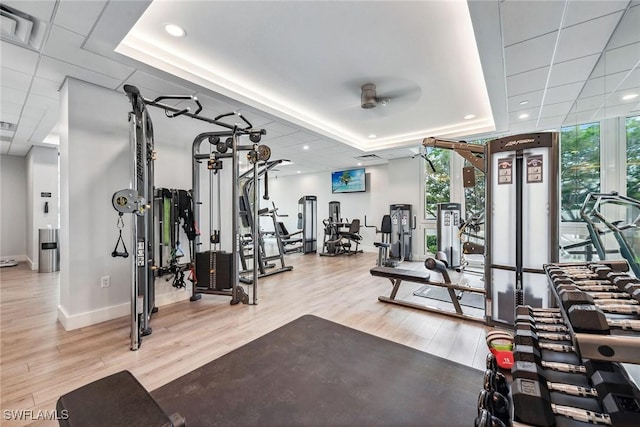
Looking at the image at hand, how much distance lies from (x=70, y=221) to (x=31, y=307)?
69.1 inches

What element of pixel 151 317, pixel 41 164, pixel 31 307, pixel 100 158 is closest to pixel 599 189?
pixel 151 317

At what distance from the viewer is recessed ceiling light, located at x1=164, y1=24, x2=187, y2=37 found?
2.46 m

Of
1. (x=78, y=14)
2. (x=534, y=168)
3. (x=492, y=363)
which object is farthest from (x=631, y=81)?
(x=78, y=14)

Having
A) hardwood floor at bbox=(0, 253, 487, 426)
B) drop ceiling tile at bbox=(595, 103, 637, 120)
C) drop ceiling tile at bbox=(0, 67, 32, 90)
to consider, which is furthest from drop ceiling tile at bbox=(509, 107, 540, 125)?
drop ceiling tile at bbox=(0, 67, 32, 90)

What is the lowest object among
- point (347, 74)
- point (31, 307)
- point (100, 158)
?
point (31, 307)

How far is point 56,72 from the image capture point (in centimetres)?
282

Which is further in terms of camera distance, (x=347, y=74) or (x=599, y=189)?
(x=347, y=74)

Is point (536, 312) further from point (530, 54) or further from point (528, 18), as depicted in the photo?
point (530, 54)

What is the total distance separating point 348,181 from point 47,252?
26.2ft

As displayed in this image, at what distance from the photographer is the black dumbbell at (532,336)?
992 mm

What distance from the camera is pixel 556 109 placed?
3.95 metres

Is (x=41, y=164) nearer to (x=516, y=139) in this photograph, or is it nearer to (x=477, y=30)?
(x=477, y=30)

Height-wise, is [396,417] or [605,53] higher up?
[605,53]

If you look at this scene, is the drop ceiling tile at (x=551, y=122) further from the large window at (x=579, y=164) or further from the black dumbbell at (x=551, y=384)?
the black dumbbell at (x=551, y=384)
